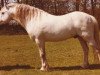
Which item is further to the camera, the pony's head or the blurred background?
the blurred background

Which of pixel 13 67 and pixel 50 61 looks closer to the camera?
pixel 13 67

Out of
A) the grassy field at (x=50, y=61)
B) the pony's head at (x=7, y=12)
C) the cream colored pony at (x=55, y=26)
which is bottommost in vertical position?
the grassy field at (x=50, y=61)

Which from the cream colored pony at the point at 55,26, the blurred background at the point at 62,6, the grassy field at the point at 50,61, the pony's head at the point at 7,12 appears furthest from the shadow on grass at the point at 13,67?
the blurred background at the point at 62,6

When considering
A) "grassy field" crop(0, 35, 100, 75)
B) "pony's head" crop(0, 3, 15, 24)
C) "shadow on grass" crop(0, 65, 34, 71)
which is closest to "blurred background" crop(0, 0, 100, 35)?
"grassy field" crop(0, 35, 100, 75)

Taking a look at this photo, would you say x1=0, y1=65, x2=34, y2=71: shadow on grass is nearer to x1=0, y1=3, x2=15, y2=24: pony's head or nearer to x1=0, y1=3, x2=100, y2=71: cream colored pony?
x1=0, y1=3, x2=100, y2=71: cream colored pony

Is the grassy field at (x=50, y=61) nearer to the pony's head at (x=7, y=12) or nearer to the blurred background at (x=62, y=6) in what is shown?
the pony's head at (x=7, y=12)

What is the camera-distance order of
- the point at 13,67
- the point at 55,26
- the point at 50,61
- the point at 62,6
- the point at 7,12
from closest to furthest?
the point at 55,26
the point at 7,12
the point at 13,67
the point at 50,61
the point at 62,6

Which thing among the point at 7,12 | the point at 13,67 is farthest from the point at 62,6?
the point at 7,12

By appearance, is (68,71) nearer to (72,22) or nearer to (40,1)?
(72,22)

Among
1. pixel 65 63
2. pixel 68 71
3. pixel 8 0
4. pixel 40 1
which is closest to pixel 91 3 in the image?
pixel 40 1

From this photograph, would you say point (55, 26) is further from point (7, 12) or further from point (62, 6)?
point (62, 6)

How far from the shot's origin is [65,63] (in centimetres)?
1043

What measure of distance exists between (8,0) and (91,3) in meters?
6.21

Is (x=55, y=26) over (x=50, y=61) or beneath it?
over
